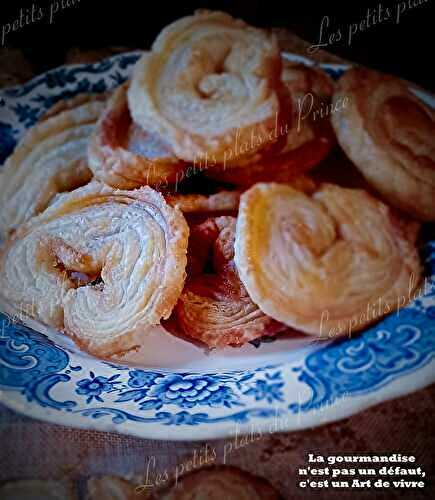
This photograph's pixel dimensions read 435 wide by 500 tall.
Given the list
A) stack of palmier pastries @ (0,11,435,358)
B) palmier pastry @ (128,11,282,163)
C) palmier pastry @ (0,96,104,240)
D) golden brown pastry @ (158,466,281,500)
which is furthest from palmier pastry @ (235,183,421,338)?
palmier pastry @ (0,96,104,240)

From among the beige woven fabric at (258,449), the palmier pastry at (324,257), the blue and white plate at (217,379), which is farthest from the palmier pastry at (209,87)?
the beige woven fabric at (258,449)

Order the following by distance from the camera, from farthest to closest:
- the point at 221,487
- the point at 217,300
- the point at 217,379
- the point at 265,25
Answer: the point at 265,25, the point at 217,300, the point at 217,379, the point at 221,487

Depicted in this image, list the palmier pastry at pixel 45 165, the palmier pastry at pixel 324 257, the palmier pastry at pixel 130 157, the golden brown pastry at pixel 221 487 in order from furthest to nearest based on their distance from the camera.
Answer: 1. the palmier pastry at pixel 45 165
2. the palmier pastry at pixel 130 157
3. the palmier pastry at pixel 324 257
4. the golden brown pastry at pixel 221 487

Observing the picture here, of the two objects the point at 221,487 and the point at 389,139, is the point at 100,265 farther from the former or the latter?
the point at 389,139

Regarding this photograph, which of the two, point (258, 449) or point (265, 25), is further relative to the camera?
point (265, 25)

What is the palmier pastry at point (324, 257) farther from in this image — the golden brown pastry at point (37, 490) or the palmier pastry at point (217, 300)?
the golden brown pastry at point (37, 490)

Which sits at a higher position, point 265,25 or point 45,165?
point 265,25

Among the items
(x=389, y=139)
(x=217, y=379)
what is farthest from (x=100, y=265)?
(x=389, y=139)
